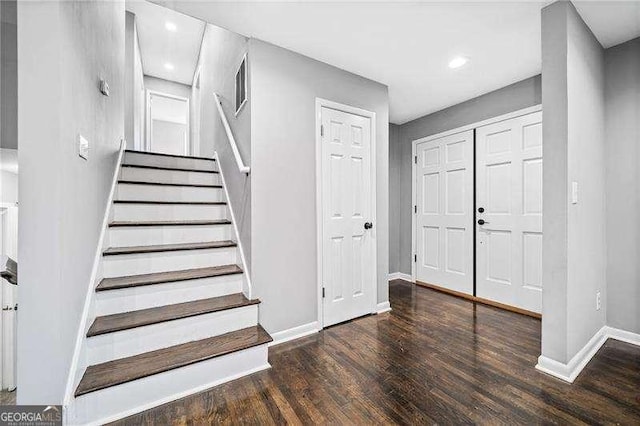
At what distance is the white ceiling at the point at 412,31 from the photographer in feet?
6.13

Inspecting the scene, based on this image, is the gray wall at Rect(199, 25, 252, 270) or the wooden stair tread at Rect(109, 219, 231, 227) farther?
the gray wall at Rect(199, 25, 252, 270)

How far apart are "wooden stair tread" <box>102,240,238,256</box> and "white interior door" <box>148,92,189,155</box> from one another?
496cm

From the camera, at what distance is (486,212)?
10.6ft

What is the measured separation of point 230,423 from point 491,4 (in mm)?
2990

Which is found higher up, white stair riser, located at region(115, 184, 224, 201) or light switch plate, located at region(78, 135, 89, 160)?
light switch plate, located at region(78, 135, 89, 160)

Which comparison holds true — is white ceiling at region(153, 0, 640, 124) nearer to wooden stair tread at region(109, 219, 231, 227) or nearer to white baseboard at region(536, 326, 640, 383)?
wooden stair tread at region(109, 219, 231, 227)

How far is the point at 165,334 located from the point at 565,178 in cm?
273

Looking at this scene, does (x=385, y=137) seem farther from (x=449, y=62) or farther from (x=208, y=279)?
(x=208, y=279)

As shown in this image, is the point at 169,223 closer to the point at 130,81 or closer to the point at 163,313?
the point at 163,313

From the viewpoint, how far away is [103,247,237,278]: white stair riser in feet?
6.50

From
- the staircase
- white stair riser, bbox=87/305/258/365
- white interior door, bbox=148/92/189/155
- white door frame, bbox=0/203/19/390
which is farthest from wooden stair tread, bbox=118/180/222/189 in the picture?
white interior door, bbox=148/92/189/155

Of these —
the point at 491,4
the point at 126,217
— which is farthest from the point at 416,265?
the point at 126,217

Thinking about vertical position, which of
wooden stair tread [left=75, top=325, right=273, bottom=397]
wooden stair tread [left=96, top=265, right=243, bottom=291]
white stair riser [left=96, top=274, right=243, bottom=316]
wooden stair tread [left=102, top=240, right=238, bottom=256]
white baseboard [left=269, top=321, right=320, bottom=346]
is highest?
wooden stair tread [left=102, top=240, right=238, bottom=256]

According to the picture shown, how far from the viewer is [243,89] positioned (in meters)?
2.41
